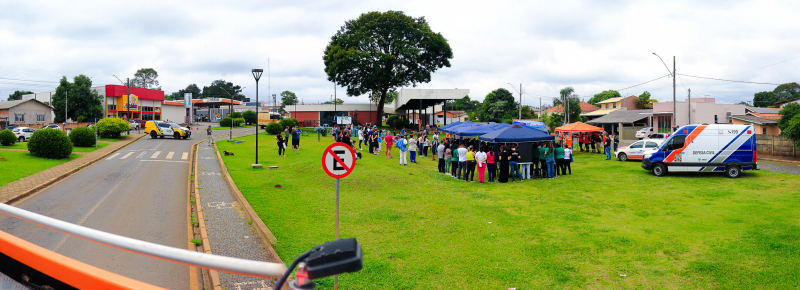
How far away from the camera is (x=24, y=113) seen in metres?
52.9

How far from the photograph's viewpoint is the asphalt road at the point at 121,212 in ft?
22.2

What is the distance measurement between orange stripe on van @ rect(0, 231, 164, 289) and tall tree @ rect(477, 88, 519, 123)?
7118cm

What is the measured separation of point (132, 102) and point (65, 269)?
68.6 m

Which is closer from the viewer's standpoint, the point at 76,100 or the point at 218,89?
the point at 76,100

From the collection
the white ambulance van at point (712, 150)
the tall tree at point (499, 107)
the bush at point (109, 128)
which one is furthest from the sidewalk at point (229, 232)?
the tall tree at point (499, 107)

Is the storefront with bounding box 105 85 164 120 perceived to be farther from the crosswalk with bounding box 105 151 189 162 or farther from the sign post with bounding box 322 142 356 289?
the sign post with bounding box 322 142 356 289

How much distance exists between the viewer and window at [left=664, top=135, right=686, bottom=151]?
1717 centimetres

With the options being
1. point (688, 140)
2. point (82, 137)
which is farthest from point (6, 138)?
point (688, 140)

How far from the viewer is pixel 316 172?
1645 cm

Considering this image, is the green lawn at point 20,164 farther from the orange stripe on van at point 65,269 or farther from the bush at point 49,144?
the orange stripe on van at point 65,269

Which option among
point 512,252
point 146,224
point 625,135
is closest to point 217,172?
point 146,224

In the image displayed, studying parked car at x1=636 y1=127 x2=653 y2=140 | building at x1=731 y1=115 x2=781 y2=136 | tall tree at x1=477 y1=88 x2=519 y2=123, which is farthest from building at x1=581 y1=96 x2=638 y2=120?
building at x1=731 y1=115 x2=781 y2=136

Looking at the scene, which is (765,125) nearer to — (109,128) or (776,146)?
(776,146)

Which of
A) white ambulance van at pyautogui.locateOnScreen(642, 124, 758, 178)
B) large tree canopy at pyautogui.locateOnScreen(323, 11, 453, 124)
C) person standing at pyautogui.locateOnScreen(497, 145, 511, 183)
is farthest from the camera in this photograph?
large tree canopy at pyautogui.locateOnScreen(323, 11, 453, 124)
